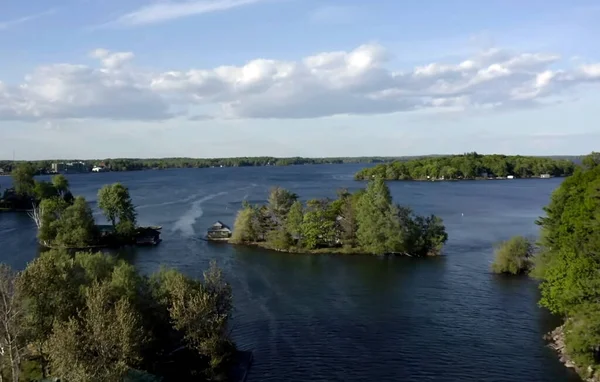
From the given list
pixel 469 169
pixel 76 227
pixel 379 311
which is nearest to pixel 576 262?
pixel 379 311

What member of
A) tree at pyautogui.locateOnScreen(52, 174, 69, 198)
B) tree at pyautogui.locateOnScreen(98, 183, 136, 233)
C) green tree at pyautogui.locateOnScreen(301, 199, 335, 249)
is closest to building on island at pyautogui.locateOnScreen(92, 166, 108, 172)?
tree at pyautogui.locateOnScreen(52, 174, 69, 198)

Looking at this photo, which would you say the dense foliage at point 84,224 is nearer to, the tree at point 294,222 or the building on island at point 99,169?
the tree at point 294,222

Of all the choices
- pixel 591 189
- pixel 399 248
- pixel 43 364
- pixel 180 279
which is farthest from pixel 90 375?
pixel 399 248

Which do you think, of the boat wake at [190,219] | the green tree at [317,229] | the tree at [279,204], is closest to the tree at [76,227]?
the boat wake at [190,219]

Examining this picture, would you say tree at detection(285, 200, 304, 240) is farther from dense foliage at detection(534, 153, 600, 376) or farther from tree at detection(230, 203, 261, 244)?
dense foliage at detection(534, 153, 600, 376)

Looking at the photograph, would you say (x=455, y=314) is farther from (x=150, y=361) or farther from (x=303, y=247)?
(x=303, y=247)

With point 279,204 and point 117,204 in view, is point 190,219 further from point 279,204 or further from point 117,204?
point 279,204

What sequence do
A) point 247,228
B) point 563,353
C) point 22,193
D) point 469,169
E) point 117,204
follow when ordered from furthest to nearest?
point 469,169 → point 22,193 → point 117,204 → point 247,228 → point 563,353
